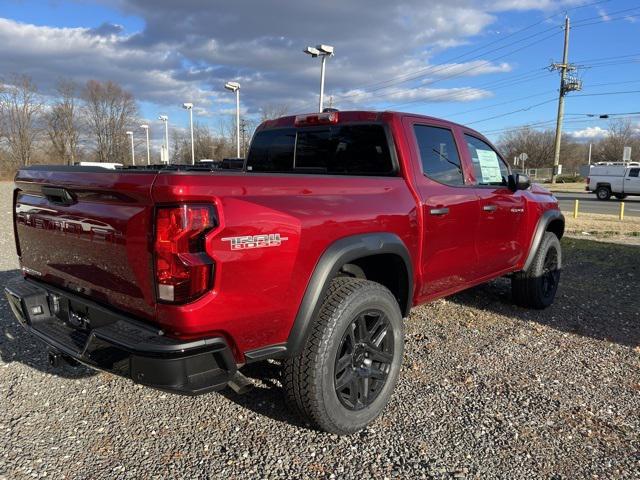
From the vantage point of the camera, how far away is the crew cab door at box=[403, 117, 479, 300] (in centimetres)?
356

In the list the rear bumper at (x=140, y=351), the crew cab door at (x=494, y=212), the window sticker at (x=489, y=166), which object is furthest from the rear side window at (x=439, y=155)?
the rear bumper at (x=140, y=351)

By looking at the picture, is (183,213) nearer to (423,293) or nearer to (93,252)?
(93,252)

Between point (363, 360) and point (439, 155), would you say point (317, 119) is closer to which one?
point (439, 155)

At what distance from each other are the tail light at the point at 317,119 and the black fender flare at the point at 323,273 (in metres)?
1.24

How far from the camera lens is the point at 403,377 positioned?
3725mm

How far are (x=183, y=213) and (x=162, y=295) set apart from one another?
0.38 metres

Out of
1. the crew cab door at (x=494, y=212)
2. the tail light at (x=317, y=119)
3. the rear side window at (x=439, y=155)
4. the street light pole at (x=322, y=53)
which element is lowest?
the crew cab door at (x=494, y=212)

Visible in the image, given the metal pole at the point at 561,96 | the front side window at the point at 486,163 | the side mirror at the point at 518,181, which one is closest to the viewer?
the front side window at the point at 486,163

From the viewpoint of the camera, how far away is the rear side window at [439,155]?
3.73m

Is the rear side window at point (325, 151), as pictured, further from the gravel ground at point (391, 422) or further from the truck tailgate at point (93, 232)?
the truck tailgate at point (93, 232)

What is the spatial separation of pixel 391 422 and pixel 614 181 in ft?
101

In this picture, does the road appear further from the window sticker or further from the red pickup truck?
the red pickup truck

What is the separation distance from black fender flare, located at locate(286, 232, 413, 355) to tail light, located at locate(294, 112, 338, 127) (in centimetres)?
124

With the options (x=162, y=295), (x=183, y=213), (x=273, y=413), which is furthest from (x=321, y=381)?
(x=183, y=213)
